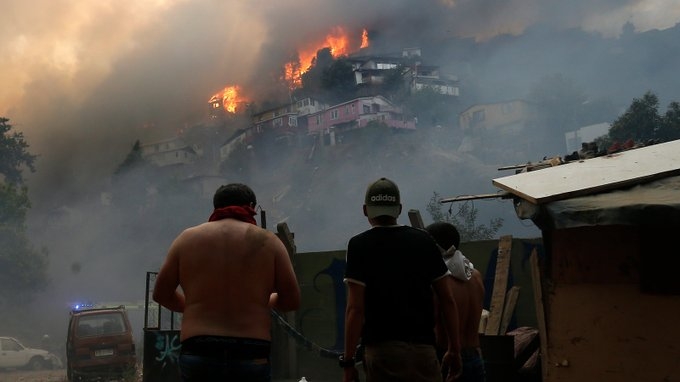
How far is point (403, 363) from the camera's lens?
9.80 feet

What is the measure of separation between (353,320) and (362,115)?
78170mm

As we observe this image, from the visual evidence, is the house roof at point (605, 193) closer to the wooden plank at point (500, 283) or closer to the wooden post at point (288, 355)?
the wooden plank at point (500, 283)

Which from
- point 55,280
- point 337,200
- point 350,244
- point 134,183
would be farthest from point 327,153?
point 350,244

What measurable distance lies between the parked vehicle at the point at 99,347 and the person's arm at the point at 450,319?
37.5 feet

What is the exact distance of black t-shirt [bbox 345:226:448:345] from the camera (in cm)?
304

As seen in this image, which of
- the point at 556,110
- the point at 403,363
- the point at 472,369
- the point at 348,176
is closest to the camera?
the point at 403,363

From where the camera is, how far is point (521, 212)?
4566mm

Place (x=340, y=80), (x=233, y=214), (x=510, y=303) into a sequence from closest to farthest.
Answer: (x=233, y=214), (x=510, y=303), (x=340, y=80)

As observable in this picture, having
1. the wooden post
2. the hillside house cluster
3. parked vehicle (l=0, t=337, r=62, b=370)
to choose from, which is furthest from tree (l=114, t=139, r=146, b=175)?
the wooden post

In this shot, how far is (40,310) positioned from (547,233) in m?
43.5

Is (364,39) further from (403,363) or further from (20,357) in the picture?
(403,363)

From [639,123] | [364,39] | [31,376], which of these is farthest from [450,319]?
[364,39]

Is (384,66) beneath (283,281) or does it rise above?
above

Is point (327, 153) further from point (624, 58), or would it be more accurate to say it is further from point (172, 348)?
point (172, 348)
